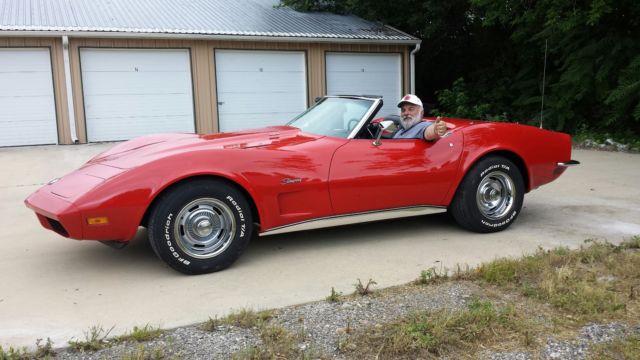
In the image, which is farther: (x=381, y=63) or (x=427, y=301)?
(x=381, y=63)

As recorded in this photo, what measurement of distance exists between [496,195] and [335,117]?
1.64 metres

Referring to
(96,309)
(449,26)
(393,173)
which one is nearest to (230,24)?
(449,26)

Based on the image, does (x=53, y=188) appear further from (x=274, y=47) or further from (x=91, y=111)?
(x=274, y=47)

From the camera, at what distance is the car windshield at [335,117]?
190 inches

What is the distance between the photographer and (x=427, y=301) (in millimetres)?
3453

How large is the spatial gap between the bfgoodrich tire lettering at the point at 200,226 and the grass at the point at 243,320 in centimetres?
84

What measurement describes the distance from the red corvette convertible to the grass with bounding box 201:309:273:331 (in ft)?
2.92

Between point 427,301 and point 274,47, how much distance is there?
1394cm

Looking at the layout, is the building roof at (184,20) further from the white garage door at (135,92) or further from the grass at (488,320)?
the grass at (488,320)

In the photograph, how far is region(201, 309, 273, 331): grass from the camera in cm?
316

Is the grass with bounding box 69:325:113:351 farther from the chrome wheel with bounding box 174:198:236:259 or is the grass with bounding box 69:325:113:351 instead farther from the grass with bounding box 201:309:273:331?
the chrome wheel with bounding box 174:198:236:259

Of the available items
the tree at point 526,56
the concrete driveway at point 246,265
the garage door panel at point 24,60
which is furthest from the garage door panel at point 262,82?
the concrete driveway at point 246,265

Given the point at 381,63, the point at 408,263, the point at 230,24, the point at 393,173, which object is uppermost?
the point at 230,24

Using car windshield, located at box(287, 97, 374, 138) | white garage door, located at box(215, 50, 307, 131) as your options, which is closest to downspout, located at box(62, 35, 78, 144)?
white garage door, located at box(215, 50, 307, 131)
